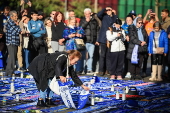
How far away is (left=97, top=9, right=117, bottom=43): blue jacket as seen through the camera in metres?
16.2

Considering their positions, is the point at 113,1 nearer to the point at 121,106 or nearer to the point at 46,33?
the point at 46,33

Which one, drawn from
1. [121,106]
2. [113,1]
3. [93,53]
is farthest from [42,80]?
[113,1]

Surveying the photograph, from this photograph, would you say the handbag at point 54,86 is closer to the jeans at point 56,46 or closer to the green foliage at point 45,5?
the jeans at point 56,46

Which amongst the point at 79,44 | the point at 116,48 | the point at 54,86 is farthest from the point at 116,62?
the point at 54,86

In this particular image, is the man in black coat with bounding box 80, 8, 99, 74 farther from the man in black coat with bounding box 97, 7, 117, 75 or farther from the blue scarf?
the blue scarf

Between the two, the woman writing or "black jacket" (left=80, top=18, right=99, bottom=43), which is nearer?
the woman writing

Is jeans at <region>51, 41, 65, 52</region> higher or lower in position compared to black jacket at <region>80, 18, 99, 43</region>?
lower

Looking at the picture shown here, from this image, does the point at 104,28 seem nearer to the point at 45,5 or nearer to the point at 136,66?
the point at 136,66

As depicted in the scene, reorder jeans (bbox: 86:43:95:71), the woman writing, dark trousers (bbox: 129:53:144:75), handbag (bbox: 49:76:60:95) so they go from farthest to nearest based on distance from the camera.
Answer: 1. jeans (bbox: 86:43:95:71)
2. dark trousers (bbox: 129:53:144:75)
3. handbag (bbox: 49:76:60:95)
4. the woman writing

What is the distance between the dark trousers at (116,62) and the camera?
1548cm

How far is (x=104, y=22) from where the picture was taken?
641 inches

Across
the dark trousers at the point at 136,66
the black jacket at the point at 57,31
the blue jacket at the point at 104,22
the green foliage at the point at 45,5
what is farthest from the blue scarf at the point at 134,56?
the green foliage at the point at 45,5

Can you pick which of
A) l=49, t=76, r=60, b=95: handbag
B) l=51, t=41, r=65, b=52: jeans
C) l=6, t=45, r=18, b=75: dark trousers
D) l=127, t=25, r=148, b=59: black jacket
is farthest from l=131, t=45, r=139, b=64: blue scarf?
l=49, t=76, r=60, b=95: handbag

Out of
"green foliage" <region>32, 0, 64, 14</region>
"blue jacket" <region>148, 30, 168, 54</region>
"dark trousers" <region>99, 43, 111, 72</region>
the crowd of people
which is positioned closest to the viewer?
"blue jacket" <region>148, 30, 168, 54</region>
